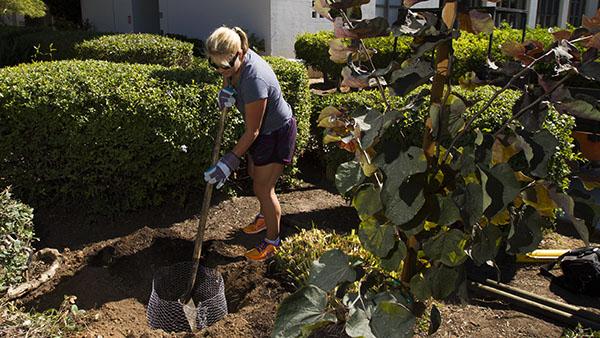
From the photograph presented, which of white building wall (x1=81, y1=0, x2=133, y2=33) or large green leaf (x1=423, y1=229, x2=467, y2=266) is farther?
white building wall (x1=81, y1=0, x2=133, y2=33)

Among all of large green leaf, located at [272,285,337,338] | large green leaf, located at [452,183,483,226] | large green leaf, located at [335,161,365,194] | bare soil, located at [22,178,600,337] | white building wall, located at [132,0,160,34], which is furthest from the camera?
white building wall, located at [132,0,160,34]

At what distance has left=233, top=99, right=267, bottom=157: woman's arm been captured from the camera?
3.66 meters

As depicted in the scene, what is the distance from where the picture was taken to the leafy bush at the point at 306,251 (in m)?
3.43

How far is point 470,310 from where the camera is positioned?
334 cm

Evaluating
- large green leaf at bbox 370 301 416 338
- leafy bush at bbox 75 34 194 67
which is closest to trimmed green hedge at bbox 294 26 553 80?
leafy bush at bbox 75 34 194 67

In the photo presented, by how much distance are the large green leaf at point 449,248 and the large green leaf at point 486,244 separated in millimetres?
34

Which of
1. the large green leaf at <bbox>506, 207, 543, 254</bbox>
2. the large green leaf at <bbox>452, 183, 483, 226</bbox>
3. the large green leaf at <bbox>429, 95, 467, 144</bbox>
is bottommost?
the large green leaf at <bbox>506, 207, 543, 254</bbox>

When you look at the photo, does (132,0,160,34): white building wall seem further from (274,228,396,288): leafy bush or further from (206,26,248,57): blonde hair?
(274,228,396,288): leafy bush

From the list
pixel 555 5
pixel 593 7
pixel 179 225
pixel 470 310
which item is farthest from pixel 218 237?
pixel 593 7

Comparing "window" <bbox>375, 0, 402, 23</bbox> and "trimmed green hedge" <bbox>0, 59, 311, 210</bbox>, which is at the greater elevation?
"window" <bbox>375, 0, 402, 23</bbox>

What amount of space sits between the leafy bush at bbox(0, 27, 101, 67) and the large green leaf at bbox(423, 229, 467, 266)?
1026 cm

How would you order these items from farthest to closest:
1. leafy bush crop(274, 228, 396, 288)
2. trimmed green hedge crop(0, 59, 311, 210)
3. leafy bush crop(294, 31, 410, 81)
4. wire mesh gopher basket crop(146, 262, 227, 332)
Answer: leafy bush crop(294, 31, 410, 81), trimmed green hedge crop(0, 59, 311, 210), leafy bush crop(274, 228, 396, 288), wire mesh gopher basket crop(146, 262, 227, 332)

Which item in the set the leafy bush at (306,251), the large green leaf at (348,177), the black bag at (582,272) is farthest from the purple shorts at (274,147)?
the large green leaf at (348,177)

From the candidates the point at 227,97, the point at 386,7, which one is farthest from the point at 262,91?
the point at 386,7
